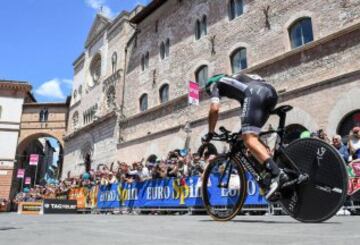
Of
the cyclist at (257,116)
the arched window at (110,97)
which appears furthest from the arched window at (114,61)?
the cyclist at (257,116)

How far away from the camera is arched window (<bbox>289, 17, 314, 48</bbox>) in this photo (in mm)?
15625

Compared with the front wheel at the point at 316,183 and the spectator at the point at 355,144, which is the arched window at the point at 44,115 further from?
the front wheel at the point at 316,183

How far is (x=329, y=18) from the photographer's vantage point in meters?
14.7

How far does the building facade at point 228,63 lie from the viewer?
13.9 meters

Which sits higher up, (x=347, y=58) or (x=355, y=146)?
(x=347, y=58)

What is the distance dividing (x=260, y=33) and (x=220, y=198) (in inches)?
550

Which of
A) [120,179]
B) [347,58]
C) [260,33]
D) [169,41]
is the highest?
[169,41]

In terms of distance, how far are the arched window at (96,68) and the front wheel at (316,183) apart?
31.1m

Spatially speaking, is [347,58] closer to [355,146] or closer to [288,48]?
[288,48]

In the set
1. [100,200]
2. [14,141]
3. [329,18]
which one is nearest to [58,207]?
Answer: [100,200]

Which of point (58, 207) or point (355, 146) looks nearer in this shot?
point (355, 146)

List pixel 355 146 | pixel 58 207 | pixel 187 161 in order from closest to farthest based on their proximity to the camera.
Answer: pixel 355 146 < pixel 187 161 < pixel 58 207

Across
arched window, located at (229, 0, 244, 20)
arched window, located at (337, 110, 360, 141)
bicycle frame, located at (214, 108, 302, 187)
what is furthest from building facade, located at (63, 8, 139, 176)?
bicycle frame, located at (214, 108, 302, 187)

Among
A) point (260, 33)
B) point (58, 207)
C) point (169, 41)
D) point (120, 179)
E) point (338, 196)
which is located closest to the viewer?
point (338, 196)
